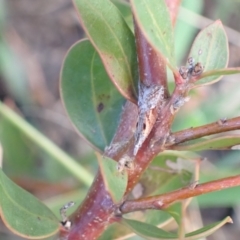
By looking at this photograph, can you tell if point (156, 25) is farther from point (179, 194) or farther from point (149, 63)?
point (179, 194)

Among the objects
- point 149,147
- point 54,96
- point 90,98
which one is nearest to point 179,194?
point 149,147

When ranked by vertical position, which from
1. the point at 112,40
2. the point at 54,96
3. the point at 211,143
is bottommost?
the point at 211,143

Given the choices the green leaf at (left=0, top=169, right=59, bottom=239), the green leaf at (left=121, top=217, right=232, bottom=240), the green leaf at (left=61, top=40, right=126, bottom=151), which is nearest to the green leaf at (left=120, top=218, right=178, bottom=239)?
the green leaf at (left=121, top=217, right=232, bottom=240)

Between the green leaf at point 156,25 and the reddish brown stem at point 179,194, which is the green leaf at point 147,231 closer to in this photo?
the reddish brown stem at point 179,194

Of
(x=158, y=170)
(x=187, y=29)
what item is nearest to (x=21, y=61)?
(x=187, y=29)

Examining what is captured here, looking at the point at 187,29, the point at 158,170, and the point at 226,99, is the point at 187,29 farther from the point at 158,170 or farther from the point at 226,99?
the point at 158,170

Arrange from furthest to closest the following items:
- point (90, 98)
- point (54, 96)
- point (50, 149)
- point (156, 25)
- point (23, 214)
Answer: point (54, 96) < point (50, 149) < point (90, 98) < point (23, 214) < point (156, 25)
